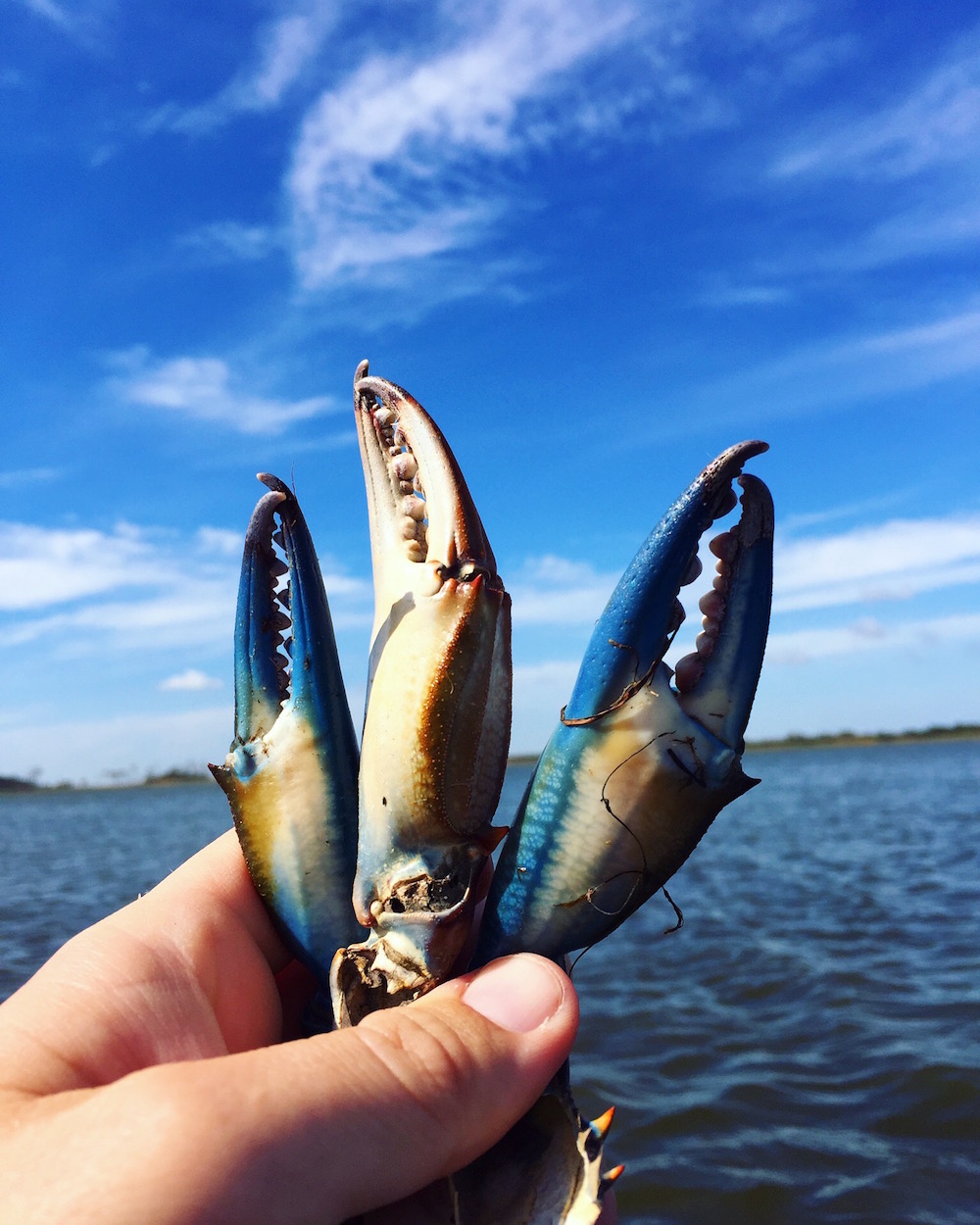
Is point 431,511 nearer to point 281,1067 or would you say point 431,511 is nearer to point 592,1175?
point 281,1067

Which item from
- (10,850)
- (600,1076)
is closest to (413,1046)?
(600,1076)

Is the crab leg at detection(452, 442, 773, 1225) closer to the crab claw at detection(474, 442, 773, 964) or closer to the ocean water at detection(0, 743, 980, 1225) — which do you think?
the crab claw at detection(474, 442, 773, 964)

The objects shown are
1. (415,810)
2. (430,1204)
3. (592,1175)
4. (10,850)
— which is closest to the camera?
(592,1175)

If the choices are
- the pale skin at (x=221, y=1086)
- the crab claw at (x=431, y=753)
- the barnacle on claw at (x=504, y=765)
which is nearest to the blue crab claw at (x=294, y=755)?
the barnacle on claw at (x=504, y=765)

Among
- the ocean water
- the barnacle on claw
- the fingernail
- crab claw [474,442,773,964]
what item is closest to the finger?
the barnacle on claw

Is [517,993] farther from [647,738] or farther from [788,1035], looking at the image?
[788,1035]

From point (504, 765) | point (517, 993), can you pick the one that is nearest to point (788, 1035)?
point (517, 993)
